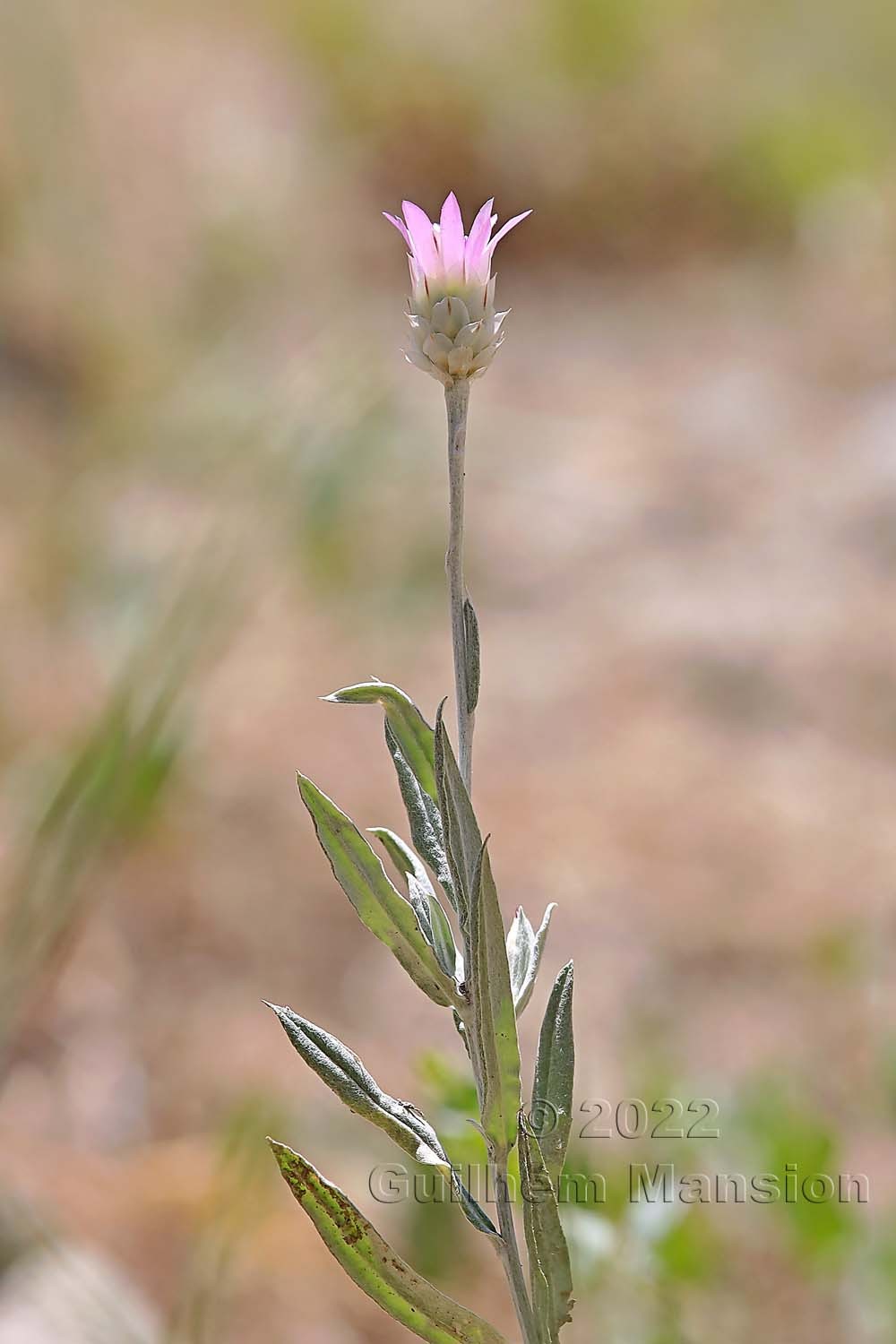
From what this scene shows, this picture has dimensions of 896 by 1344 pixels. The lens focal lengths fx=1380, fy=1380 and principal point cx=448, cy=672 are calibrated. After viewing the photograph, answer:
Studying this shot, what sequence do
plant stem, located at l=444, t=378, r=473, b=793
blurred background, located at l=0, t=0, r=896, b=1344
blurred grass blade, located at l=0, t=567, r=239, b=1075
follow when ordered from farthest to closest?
1. blurred background, located at l=0, t=0, r=896, b=1344
2. blurred grass blade, located at l=0, t=567, r=239, b=1075
3. plant stem, located at l=444, t=378, r=473, b=793

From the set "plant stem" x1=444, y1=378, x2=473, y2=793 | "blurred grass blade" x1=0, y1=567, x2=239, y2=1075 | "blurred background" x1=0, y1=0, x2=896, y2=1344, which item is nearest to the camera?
"plant stem" x1=444, y1=378, x2=473, y2=793

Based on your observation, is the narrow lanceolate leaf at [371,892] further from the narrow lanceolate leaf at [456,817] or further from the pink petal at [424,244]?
the pink petal at [424,244]

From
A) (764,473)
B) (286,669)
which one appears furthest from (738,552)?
(286,669)

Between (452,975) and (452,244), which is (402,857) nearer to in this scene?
(452,975)

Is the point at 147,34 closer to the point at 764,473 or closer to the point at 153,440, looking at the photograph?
the point at 153,440

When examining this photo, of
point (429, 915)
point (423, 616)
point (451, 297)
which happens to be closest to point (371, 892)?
point (429, 915)

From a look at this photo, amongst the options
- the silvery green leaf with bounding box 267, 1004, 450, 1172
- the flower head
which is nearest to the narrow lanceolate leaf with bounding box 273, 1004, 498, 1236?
the silvery green leaf with bounding box 267, 1004, 450, 1172

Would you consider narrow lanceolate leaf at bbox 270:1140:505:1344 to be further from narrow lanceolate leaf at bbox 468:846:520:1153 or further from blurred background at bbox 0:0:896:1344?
Answer: blurred background at bbox 0:0:896:1344
